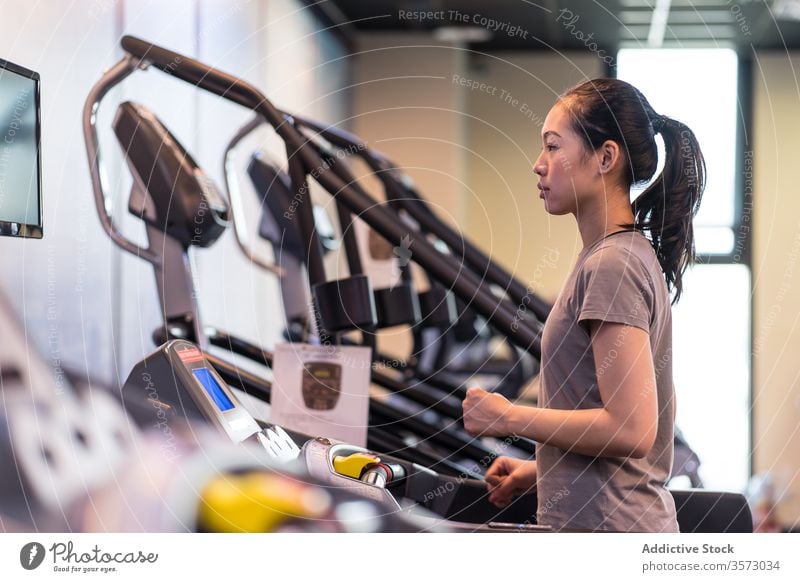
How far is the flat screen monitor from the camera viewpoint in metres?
1.44

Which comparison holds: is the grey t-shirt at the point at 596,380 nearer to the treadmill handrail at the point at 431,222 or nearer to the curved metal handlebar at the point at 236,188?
the treadmill handrail at the point at 431,222

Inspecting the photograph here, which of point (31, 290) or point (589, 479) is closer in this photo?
point (589, 479)

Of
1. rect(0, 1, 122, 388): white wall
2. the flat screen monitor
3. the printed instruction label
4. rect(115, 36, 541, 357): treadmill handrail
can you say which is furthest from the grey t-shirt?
rect(0, 1, 122, 388): white wall

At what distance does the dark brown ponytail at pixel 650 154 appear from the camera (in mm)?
1290

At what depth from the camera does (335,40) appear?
4910mm

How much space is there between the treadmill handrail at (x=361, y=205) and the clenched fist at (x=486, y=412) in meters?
0.42

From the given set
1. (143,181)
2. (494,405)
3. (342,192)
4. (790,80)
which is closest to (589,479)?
(494,405)

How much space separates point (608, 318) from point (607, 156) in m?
0.25

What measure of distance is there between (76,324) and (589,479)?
1.48 meters

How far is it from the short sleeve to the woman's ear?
0.13m

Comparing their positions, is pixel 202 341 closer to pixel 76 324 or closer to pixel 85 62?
pixel 76 324

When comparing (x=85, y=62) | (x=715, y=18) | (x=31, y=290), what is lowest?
(x=31, y=290)

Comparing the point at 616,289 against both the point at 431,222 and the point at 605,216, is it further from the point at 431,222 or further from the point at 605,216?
the point at 431,222

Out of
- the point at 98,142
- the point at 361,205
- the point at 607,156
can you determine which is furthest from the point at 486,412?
the point at 98,142
